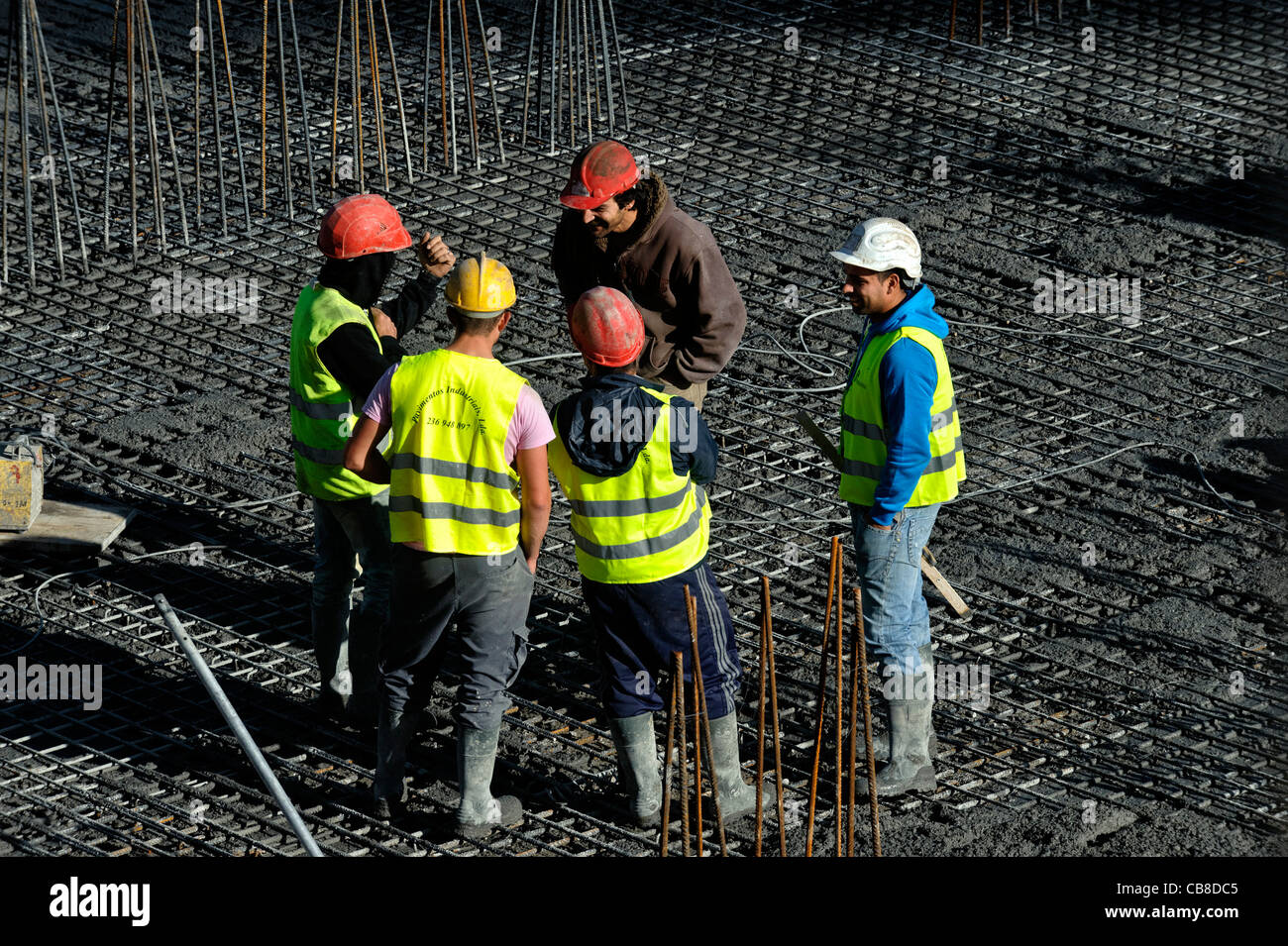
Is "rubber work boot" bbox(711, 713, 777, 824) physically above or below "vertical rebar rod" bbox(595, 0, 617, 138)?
below

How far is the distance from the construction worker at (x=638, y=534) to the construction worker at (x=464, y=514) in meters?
0.16

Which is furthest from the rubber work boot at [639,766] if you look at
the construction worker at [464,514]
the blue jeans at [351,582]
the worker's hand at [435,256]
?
the worker's hand at [435,256]

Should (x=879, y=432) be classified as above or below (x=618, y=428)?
below

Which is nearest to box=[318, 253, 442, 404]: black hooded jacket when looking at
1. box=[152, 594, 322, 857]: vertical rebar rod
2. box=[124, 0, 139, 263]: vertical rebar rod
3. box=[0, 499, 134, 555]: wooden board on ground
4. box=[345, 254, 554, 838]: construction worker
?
box=[345, 254, 554, 838]: construction worker

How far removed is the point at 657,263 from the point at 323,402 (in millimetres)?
1273

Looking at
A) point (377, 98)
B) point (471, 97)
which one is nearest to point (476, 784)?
point (377, 98)

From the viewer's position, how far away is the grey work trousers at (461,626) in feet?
17.4

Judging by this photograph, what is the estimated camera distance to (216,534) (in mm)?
7383

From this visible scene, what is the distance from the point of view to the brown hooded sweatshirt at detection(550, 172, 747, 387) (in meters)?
6.05

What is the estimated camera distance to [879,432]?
5504mm

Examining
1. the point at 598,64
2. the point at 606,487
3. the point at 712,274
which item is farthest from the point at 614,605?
the point at 598,64

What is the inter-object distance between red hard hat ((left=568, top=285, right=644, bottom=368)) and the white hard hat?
791 millimetres

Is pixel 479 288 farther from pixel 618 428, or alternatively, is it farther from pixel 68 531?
pixel 68 531

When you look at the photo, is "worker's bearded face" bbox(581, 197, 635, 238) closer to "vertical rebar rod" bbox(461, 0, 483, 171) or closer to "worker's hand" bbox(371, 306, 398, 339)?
"worker's hand" bbox(371, 306, 398, 339)
